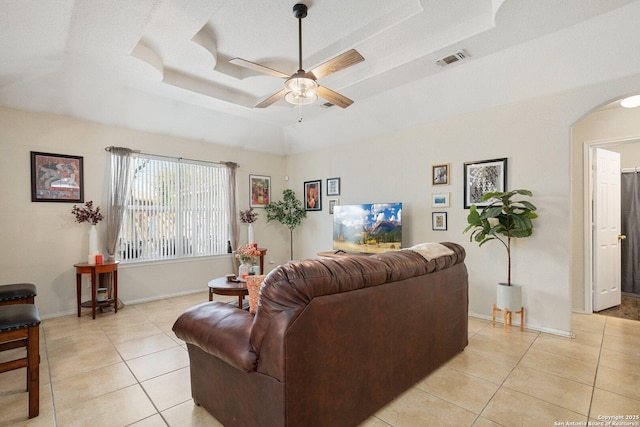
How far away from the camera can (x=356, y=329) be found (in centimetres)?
175

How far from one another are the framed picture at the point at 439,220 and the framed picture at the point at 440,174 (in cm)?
44

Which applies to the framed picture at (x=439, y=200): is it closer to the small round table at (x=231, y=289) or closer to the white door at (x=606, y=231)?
the white door at (x=606, y=231)

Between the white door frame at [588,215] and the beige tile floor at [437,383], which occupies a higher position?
the white door frame at [588,215]

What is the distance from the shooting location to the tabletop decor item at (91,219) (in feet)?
Result: 13.4

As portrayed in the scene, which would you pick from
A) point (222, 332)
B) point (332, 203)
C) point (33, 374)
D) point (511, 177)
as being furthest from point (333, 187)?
point (33, 374)

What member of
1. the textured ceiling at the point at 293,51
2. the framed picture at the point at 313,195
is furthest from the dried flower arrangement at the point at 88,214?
the framed picture at the point at 313,195

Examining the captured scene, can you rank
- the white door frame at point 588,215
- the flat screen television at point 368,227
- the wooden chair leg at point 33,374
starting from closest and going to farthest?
1. the wooden chair leg at point 33,374
2. the white door frame at point 588,215
3. the flat screen television at point 368,227

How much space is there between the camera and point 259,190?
20.6 feet

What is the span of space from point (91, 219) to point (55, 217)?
0.39 m

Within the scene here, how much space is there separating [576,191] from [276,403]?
4.69 m

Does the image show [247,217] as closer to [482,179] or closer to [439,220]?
[439,220]

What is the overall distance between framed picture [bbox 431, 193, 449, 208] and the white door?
6.34 ft

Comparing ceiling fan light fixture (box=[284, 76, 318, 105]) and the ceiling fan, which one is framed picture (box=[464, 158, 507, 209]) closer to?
the ceiling fan

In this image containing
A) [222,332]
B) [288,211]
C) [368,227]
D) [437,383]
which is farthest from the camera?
[288,211]
